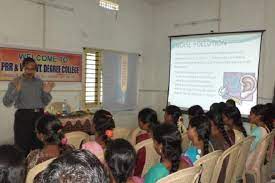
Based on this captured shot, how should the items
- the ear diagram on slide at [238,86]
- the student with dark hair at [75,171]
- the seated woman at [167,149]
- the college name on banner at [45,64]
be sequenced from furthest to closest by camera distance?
the ear diagram on slide at [238,86] < the college name on banner at [45,64] < the seated woman at [167,149] < the student with dark hair at [75,171]

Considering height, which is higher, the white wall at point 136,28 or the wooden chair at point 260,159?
the white wall at point 136,28

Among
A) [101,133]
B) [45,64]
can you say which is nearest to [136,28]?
[45,64]

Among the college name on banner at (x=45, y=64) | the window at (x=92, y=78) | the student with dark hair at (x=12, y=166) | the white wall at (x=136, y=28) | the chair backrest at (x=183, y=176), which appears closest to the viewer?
the student with dark hair at (x=12, y=166)

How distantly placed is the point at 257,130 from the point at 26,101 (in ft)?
8.30

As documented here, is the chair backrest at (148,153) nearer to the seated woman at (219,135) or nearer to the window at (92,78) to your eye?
the seated woman at (219,135)

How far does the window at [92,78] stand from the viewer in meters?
5.44

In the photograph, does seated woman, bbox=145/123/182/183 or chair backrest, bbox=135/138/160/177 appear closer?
seated woman, bbox=145/123/182/183

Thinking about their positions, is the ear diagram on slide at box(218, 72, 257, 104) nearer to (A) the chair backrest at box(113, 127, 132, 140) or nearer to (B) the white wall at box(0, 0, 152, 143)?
(B) the white wall at box(0, 0, 152, 143)

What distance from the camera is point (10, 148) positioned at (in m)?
1.10

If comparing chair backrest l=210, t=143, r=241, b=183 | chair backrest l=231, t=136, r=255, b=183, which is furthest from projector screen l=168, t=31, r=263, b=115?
chair backrest l=210, t=143, r=241, b=183

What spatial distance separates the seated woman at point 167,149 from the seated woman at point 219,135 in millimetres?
760

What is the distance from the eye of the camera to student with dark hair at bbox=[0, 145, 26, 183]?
3.23 feet

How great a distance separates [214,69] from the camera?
5617 mm

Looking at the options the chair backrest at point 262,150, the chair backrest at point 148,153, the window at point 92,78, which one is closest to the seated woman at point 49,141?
the chair backrest at point 148,153
